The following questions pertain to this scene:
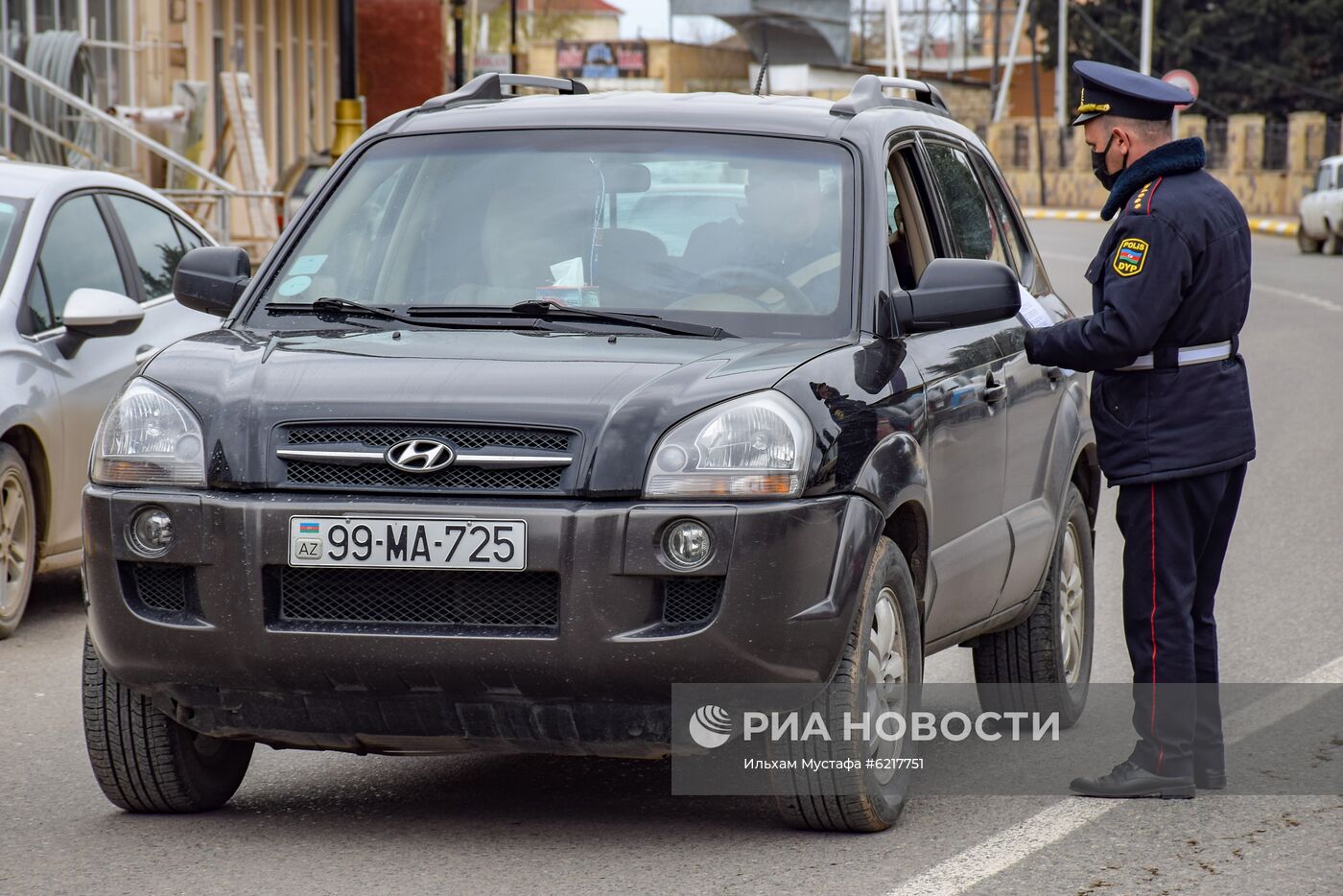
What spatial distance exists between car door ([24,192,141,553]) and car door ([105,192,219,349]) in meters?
0.11

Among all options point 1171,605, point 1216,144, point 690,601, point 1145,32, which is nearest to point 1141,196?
point 1171,605

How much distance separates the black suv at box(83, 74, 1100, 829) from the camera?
4793mm

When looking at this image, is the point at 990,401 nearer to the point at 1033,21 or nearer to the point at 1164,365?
the point at 1164,365

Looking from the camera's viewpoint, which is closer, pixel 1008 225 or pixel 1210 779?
pixel 1210 779

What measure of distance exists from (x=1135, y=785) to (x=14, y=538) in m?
4.47

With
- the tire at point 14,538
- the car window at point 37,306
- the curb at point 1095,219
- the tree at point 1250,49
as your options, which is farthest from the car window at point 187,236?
the tree at point 1250,49

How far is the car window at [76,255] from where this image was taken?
888cm

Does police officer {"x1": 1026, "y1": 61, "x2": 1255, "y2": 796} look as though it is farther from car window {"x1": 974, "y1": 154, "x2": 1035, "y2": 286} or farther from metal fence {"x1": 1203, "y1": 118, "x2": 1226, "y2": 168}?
metal fence {"x1": 1203, "y1": 118, "x2": 1226, "y2": 168}

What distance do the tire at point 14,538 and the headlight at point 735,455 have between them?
413cm

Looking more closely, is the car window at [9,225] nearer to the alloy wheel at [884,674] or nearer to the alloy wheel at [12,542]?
the alloy wheel at [12,542]

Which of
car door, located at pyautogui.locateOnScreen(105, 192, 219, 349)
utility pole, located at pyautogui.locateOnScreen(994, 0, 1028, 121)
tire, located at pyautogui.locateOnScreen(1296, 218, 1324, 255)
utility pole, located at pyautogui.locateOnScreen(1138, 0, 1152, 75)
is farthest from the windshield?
utility pole, located at pyautogui.locateOnScreen(994, 0, 1028, 121)

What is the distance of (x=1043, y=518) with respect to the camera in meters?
6.59

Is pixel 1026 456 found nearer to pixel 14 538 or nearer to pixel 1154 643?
pixel 1154 643

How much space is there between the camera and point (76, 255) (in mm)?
9102
